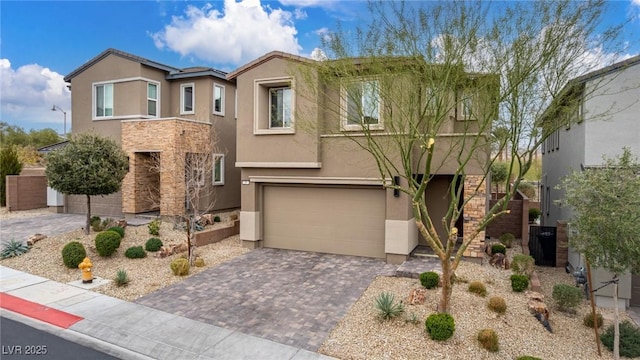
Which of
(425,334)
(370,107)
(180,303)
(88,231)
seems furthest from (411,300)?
(88,231)

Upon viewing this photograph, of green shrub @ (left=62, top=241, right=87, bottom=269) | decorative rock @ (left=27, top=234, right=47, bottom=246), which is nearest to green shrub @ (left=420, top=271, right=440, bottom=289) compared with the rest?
green shrub @ (left=62, top=241, right=87, bottom=269)

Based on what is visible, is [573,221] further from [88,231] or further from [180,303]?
[88,231]

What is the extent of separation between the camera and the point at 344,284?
10.2 meters

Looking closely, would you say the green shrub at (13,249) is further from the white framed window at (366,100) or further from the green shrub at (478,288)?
the green shrub at (478,288)

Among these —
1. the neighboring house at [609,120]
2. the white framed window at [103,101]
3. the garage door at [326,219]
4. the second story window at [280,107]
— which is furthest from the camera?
the white framed window at [103,101]

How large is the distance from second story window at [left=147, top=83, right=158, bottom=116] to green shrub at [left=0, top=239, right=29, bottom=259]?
8.33m

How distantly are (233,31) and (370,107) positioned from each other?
437 inches

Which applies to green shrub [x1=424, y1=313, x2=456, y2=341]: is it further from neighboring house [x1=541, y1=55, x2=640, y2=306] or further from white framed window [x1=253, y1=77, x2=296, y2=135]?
white framed window [x1=253, y1=77, x2=296, y2=135]

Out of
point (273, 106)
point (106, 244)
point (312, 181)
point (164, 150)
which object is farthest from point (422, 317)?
point (164, 150)

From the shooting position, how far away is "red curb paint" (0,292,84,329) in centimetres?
795

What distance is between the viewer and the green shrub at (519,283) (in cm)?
911

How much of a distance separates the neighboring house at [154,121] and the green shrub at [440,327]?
12597 mm

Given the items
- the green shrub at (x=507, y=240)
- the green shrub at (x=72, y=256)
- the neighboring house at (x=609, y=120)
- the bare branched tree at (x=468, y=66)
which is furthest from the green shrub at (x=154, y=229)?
the green shrub at (x=507, y=240)

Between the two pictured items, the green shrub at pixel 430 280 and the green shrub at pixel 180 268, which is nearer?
the green shrub at pixel 430 280
